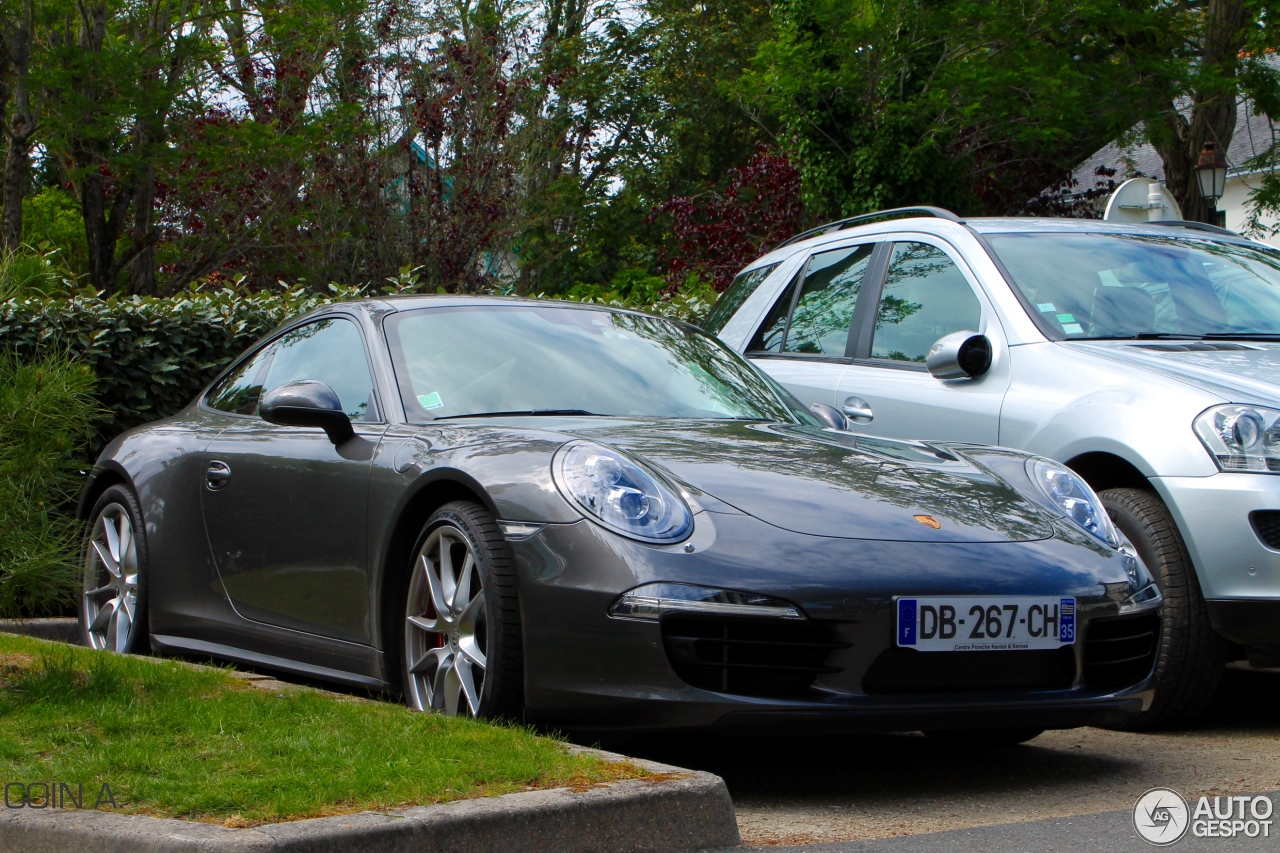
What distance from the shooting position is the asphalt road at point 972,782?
333 cm

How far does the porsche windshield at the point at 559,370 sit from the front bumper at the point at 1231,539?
1273mm

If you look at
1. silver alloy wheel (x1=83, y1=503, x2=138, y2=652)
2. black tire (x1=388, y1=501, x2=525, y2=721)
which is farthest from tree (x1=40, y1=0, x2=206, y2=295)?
black tire (x1=388, y1=501, x2=525, y2=721)

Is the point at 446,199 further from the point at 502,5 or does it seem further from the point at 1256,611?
the point at 1256,611

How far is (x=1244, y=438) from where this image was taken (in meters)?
4.66

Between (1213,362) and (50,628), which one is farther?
(50,628)

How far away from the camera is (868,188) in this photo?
798 inches

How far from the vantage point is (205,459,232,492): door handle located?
5.21 metres

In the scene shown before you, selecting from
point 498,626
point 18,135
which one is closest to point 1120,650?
point 498,626

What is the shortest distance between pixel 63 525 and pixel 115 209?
46.8 ft

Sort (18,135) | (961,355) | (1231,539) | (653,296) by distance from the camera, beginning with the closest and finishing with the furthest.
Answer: (1231,539) → (961,355) → (18,135) → (653,296)

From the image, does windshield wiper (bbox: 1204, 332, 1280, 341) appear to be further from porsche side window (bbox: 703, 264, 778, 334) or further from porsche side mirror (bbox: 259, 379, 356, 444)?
porsche side mirror (bbox: 259, 379, 356, 444)

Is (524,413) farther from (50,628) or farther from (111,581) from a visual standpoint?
(50,628)

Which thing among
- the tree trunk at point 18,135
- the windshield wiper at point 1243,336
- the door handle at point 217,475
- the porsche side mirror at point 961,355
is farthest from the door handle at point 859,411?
the tree trunk at point 18,135

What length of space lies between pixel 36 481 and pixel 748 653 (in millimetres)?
2257
